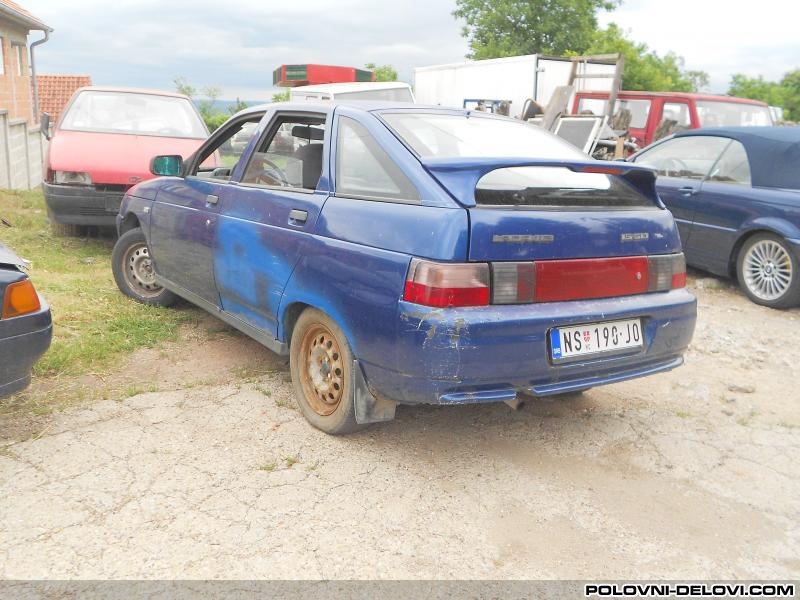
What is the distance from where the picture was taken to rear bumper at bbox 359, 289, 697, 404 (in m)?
2.96

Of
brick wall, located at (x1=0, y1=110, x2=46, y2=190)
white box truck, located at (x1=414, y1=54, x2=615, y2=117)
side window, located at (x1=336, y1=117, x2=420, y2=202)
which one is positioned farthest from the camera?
white box truck, located at (x1=414, y1=54, x2=615, y2=117)

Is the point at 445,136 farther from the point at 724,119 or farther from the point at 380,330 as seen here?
the point at 724,119

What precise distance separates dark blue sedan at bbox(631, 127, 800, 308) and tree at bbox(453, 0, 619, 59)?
109ft

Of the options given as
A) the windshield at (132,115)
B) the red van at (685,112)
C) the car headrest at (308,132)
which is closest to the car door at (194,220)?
the car headrest at (308,132)

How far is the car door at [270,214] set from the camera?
374 centimetres

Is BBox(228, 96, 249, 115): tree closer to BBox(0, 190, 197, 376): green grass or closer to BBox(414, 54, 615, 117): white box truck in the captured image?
BBox(414, 54, 615, 117): white box truck

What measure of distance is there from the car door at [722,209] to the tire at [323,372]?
16.0 feet

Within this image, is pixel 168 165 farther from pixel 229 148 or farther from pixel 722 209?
pixel 722 209

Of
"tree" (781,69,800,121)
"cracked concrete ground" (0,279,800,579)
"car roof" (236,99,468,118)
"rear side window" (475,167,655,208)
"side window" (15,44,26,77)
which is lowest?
"cracked concrete ground" (0,279,800,579)

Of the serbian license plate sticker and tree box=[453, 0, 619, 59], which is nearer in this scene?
the serbian license plate sticker

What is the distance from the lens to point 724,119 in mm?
13117

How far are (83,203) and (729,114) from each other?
11105mm

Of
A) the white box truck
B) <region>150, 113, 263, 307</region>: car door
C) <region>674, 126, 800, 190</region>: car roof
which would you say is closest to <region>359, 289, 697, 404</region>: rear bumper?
<region>150, 113, 263, 307</region>: car door

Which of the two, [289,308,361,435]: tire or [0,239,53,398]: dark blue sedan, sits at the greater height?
[0,239,53,398]: dark blue sedan
